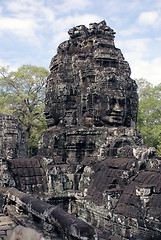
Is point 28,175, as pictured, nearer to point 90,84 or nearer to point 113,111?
point 113,111

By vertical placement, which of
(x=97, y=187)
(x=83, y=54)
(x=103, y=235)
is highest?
(x=83, y=54)

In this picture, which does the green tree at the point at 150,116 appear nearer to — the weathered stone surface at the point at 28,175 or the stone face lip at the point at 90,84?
the stone face lip at the point at 90,84

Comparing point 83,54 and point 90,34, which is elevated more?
point 90,34

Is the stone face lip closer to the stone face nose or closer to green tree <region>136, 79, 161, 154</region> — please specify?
the stone face nose

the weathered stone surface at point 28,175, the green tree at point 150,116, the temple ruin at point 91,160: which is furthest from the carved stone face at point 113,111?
the green tree at point 150,116

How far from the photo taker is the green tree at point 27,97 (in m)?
22.2

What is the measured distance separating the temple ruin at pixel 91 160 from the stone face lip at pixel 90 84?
0.04 metres

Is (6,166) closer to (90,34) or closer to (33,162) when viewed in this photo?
(33,162)

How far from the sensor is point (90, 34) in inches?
419

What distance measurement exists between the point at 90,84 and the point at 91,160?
294 cm

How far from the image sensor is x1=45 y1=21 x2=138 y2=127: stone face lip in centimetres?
940

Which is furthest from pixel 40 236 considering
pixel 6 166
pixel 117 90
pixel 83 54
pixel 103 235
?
pixel 83 54

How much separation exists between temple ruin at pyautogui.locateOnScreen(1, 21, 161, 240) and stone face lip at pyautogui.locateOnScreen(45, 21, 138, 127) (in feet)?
0.12

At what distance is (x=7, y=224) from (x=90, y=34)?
8173 millimetres
